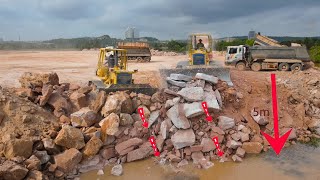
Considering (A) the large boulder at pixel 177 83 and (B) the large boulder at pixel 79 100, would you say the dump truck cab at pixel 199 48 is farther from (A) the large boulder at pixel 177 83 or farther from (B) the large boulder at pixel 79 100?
(B) the large boulder at pixel 79 100

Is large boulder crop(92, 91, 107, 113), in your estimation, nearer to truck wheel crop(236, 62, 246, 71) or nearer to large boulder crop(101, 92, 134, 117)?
large boulder crop(101, 92, 134, 117)

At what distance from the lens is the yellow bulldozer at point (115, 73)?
10.2 m

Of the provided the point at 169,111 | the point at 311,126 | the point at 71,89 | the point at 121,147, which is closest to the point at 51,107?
the point at 71,89

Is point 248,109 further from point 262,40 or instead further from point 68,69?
point 68,69

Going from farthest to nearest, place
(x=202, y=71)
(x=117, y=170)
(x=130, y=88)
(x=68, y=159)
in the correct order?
1. (x=202, y=71)
2. (x=130, y=88)
3. (x=117, y=170)
4. (x=68, y=159)

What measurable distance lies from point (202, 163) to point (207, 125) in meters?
1.47

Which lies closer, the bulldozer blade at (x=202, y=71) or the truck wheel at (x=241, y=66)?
the bulldozer blade at (x=202, y=71)

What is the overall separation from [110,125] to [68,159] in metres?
1.56

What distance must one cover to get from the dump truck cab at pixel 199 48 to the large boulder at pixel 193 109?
5823mm


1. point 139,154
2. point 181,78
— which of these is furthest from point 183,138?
point 181,78

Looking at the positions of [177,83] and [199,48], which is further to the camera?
[199,48]

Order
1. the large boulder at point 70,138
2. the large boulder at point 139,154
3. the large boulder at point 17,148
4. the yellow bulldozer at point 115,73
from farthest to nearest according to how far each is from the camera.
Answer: the yellow bulldozer at point 115,73
the large boulder at point 139,154
the large boulder at point 70,138
the large boulder at point 17,148

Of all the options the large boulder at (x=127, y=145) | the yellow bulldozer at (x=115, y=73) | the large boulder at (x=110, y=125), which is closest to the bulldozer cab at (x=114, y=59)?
the yellow bulldozer at (x=115, y=73)

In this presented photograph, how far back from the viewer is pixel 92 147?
27.1 ft
